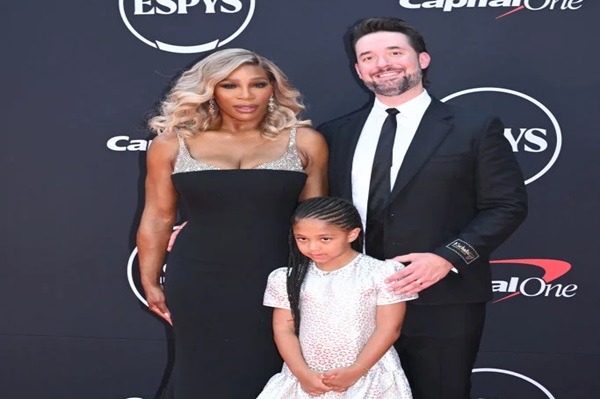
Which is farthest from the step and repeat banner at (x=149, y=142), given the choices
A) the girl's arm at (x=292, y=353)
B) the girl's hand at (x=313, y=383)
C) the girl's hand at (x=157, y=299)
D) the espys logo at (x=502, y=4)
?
the girl's hand at (x=313, y=383)

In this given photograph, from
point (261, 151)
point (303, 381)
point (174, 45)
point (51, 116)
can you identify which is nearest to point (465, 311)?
point (303, 381)

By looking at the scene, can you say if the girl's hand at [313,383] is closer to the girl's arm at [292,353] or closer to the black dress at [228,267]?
the girl's arm at [292,353]

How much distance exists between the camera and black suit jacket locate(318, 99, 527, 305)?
2375mm

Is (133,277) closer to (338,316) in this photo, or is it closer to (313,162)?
(313,162)

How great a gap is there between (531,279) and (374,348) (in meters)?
1.39

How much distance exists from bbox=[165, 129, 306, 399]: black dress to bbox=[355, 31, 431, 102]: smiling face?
14.5 inches

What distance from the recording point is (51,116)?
11.9 feet

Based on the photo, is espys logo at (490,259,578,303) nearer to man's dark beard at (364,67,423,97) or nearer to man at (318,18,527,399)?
man at (318,18,527,399)

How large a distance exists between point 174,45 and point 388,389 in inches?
73.5

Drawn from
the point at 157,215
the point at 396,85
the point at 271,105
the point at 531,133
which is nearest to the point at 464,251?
the point at 396,85

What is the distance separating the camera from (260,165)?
2.59 metres

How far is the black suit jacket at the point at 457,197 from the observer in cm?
238

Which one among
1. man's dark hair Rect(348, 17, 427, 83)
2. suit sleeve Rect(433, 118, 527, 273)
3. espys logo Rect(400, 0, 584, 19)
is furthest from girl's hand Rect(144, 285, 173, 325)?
espys logo Rect(400, 0, 584, 19)

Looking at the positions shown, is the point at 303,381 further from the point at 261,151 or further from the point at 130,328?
the point at 130,328
